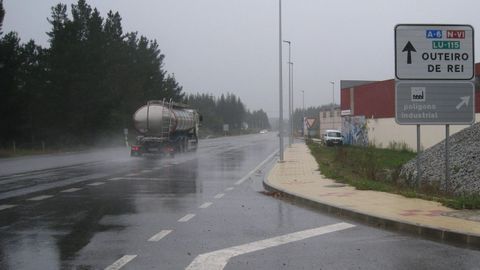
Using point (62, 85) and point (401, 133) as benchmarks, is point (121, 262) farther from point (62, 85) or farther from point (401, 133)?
point (62, 85)

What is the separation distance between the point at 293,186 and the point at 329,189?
1.24m

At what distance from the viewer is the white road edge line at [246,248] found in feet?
22.0

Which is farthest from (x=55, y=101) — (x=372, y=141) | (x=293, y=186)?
(x=293, y=186)

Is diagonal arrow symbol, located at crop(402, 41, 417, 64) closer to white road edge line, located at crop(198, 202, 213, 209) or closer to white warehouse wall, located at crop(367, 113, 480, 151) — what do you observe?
white road edge line, located at crop(198, 202, 213, 209)

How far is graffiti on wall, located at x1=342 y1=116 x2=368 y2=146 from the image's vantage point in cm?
5303

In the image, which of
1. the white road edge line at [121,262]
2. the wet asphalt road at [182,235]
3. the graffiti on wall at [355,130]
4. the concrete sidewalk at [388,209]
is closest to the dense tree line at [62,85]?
the graffiti on wall at [355,130]

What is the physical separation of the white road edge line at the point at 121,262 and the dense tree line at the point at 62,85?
3920cm

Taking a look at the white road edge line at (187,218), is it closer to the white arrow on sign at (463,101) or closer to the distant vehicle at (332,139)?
the white arrow on sign at (463,101)

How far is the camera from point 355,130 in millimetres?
56156

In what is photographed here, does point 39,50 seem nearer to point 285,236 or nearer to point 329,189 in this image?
point 329,189

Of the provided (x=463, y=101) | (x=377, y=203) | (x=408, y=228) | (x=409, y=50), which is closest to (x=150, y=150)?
(x=409, y=50)

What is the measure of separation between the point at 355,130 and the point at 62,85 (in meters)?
29.1

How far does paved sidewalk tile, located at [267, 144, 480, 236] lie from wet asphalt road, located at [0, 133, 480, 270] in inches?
22.0

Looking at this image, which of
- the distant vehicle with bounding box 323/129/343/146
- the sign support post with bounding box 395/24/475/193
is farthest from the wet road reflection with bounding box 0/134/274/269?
the distant vehicle with bounding box 323/129/343/146
